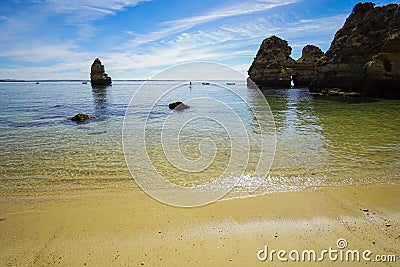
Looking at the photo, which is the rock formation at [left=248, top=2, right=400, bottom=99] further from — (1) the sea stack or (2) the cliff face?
(1) the sea stack

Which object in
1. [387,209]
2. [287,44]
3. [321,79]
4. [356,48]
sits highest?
[287,44]

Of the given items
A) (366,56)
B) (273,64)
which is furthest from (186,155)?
(273,64)

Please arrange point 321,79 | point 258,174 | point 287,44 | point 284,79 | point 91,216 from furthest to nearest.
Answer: point 287,44
point 284,79
point 321,79
point 258,174
point 91,216

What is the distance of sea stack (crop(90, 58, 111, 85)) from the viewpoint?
7600 centimetres

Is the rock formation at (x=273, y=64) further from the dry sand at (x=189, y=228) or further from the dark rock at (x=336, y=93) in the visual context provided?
the dry sand at (x=189, y=228)

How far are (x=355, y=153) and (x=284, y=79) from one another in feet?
203

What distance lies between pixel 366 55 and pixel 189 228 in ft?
121

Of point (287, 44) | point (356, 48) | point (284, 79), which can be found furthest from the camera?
point (287, 44)

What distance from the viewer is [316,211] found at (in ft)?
15.7

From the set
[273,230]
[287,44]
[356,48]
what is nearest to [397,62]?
[356,48]

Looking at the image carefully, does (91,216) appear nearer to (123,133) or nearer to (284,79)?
(123,133)

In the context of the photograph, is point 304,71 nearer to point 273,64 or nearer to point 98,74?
point 273,64

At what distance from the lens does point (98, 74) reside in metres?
78.8

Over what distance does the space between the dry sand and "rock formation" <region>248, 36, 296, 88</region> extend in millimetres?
65831
